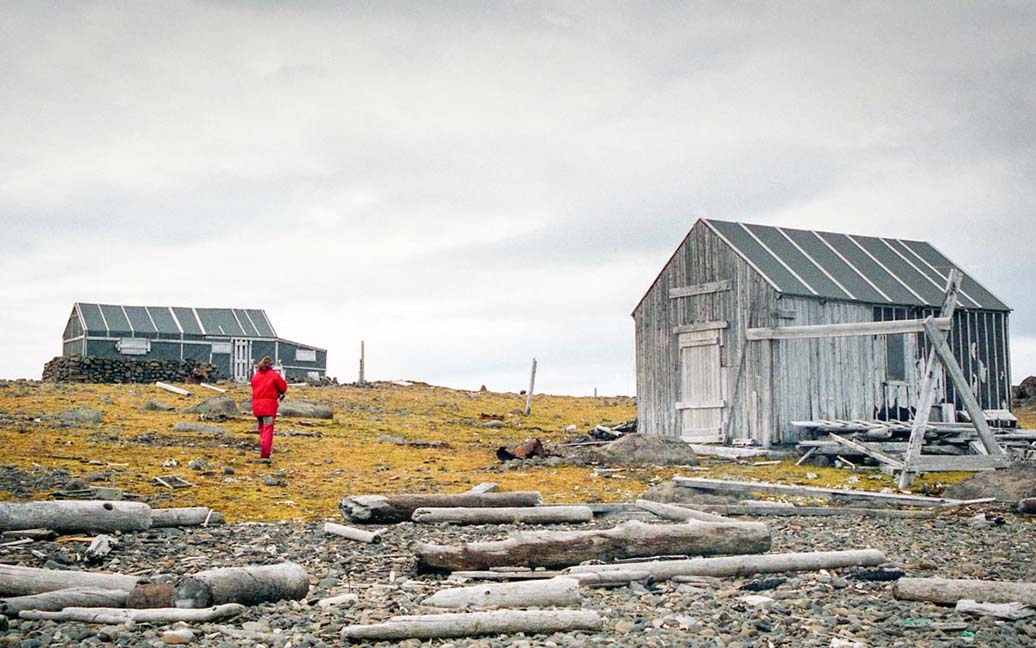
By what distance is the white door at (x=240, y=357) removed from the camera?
5300 centimetres

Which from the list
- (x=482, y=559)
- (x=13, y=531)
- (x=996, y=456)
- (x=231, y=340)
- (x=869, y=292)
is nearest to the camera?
(x=482, y=559)

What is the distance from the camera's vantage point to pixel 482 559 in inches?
394

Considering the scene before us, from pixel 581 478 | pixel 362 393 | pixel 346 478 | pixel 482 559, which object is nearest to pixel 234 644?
pixel 482 559

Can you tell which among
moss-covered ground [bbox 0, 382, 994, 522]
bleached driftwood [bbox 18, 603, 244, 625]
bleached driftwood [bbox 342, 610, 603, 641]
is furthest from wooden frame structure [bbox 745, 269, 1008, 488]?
bleached driftwood [bbox 18, 603, 244, 625]

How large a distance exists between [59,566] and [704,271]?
64.4 feet

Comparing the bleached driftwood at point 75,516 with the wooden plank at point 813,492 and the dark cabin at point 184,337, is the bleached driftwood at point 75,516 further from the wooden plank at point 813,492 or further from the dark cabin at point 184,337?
the dark cabin at point 184,337

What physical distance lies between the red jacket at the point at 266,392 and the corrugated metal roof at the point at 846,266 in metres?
11.9

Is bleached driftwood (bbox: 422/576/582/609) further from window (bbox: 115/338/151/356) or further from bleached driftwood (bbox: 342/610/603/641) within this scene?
window (bbox: 115/338/151/356)

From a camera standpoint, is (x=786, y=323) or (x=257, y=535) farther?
(x=786, y=323)

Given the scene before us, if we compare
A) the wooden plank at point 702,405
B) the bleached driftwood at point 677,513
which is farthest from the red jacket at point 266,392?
the wooden plank at point 702,405

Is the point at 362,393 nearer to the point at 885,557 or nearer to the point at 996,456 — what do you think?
the point at 996,456

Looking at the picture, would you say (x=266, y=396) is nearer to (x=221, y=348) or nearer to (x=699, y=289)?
(x=699, y=289)

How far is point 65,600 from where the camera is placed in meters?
8.52

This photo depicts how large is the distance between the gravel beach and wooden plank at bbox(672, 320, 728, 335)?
486 inches
